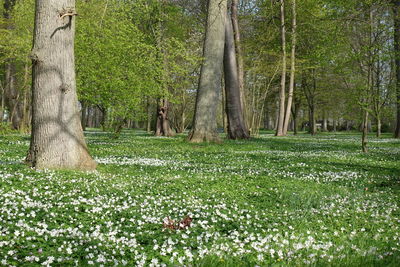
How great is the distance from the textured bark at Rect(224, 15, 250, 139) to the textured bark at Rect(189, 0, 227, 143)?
4171 mm

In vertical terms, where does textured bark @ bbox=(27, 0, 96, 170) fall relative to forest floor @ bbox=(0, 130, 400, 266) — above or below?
above

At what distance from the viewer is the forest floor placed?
3.73 meters

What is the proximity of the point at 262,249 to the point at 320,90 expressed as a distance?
50.0 m

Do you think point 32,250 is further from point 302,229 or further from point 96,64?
point 96,64

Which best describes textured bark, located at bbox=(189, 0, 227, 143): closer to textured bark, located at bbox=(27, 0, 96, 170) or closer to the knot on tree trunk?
textured bark, located at bbox=(27, 0, 96, 170)

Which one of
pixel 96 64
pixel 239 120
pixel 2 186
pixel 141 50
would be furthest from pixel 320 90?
pixel 2 186

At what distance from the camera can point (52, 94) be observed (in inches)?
320

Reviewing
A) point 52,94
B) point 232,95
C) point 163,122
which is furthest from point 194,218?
point 163,122

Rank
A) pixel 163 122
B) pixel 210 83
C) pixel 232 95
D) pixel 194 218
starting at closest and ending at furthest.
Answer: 1. pixel 194 218
2. pixel 210 83
3. pixel 232 95
4. pixel 163 122

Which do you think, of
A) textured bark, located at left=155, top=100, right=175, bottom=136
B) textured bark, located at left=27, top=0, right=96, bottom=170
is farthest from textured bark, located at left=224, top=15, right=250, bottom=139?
textured bark, located at left=27, top=0, right=96, bottom=170

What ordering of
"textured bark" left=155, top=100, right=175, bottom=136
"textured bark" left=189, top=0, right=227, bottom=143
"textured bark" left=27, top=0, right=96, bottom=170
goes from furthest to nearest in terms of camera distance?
"textured bark" left=155, top=100, right=175, bottom=136 → "textured bark" left=189, top=0, right=227, bottom=143 → "textured bark" left=27, top=0, right=96, bottom=170

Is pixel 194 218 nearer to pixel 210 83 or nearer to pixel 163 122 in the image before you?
pixel 210 83

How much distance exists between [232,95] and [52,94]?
16309mm

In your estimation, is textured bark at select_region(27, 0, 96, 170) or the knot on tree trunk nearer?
textured bark at select_region(27, 0, 96, 170)
